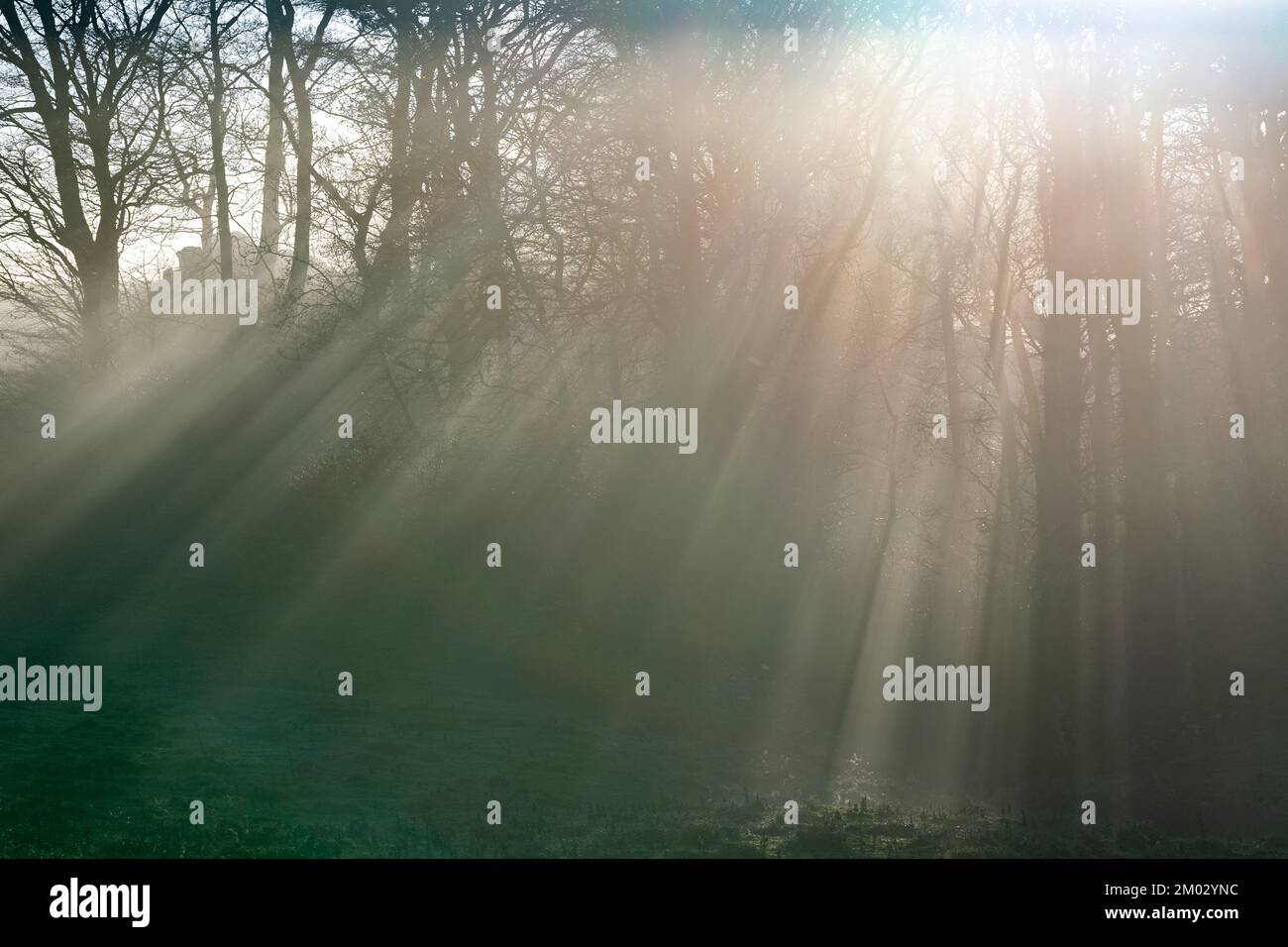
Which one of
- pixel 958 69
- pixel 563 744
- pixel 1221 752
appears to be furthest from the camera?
pixel 958 69

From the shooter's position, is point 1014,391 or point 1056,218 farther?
point 1014,391

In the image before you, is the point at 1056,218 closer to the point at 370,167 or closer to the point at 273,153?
the point at 370,167

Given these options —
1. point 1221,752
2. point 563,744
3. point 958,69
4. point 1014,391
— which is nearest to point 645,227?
point 958,69

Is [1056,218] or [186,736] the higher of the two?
[1056,218]

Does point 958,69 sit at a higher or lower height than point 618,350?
higher

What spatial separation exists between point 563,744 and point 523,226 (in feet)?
23.6

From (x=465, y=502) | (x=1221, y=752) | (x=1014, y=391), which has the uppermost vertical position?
(x=1014, y=391)

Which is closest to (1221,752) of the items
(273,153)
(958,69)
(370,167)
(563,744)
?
(563,744)

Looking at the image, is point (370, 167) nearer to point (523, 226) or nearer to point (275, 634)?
point (523, 226)

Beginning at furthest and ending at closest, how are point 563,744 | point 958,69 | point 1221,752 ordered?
point 958,69, point 1221,752, point 563,744

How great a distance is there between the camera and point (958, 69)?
17.2 m

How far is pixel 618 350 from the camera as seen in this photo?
1725 centimetres

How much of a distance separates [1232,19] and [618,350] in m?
10.1

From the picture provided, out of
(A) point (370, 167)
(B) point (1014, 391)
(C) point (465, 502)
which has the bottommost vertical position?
(C) point (465, 502)
